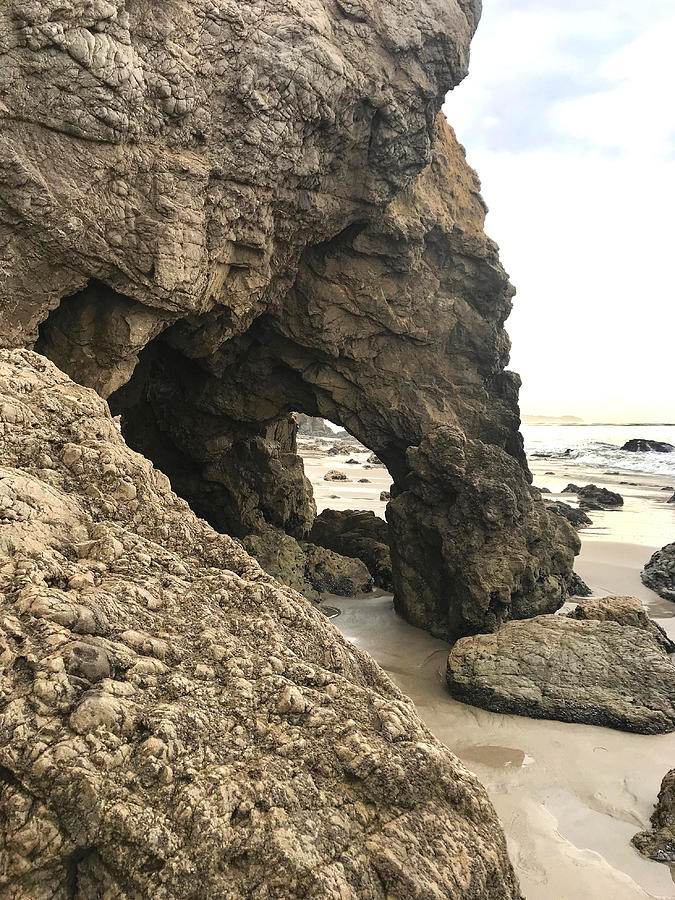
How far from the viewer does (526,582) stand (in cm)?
927

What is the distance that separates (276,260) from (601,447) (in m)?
52.7

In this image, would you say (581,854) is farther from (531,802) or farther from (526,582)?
(526,582)

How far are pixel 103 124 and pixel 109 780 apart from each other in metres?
5.45

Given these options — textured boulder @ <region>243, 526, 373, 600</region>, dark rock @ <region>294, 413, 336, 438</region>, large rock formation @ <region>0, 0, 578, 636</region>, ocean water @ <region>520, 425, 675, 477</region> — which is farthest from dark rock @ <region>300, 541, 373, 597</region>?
dark rock @ <region>294, 413, 336, 438</region>

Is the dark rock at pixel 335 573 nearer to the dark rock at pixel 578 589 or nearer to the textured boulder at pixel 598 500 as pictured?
the dark rock at pixel 578 589

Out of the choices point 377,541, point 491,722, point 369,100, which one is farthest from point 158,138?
point 377,541

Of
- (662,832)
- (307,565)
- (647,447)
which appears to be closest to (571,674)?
(662,832)

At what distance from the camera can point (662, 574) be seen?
40.0 ft

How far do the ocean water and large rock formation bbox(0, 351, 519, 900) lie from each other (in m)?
33.2

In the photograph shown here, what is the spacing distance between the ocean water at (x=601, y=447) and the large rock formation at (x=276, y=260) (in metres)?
25.3

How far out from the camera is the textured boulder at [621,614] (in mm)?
8273

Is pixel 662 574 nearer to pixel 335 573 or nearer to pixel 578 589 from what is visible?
pixel 578 589

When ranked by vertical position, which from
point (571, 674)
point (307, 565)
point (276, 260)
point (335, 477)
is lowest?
point (335, 477)

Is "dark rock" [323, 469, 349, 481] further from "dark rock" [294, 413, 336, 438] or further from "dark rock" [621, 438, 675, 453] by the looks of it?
"dark rock" [621, 438, 675, 453]
